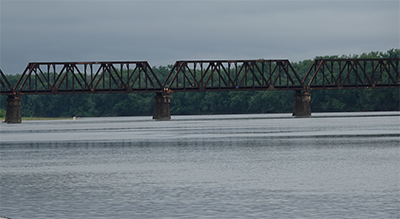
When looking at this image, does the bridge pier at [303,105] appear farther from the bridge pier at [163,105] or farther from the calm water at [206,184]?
the calm water at [206,184]

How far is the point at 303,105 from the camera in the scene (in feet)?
535

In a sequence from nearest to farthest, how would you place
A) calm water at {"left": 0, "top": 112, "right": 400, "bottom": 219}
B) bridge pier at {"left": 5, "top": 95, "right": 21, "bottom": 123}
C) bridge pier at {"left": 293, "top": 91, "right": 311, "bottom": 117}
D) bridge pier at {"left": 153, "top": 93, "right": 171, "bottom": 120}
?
calm water at {"left": 0, "top": 112, "right": 400, "bottom": 219} < bridge pier at {"left": 5, "top": 95, "right": 21, "bottom": 123} < bridge pier at {"left": 153, "top": 93, "right": 171, "bottom": 120} < bridge pier at {"left": 293, "top": 91, "right": 311, "bottom": 117}

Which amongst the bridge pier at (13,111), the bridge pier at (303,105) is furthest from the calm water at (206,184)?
the bridge pier at (303,105)

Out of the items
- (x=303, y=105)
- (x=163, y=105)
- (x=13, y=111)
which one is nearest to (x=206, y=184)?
(x=13, y=111)

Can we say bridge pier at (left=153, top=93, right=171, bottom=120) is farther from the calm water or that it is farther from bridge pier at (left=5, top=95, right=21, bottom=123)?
the calm water

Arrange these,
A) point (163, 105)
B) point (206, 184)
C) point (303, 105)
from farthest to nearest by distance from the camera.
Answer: point (303, 105) < point (163, 105) < point (206, 184)

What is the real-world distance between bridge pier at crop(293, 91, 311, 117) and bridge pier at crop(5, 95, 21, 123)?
5788 cm

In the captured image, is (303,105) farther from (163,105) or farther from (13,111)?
A: (13,111)

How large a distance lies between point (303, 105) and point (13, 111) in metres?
59.8

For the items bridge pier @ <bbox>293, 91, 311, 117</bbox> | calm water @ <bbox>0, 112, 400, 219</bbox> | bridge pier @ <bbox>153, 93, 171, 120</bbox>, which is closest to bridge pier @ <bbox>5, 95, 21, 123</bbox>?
bridge pier @ <bbox>153, 93, 171, 120</bbox>

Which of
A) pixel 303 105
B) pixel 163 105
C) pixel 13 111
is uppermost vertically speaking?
pixel 163 105

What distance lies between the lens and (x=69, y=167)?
3631 cm

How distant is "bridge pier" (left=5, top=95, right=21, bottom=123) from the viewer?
492 feet

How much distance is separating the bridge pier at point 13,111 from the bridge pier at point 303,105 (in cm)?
5788
